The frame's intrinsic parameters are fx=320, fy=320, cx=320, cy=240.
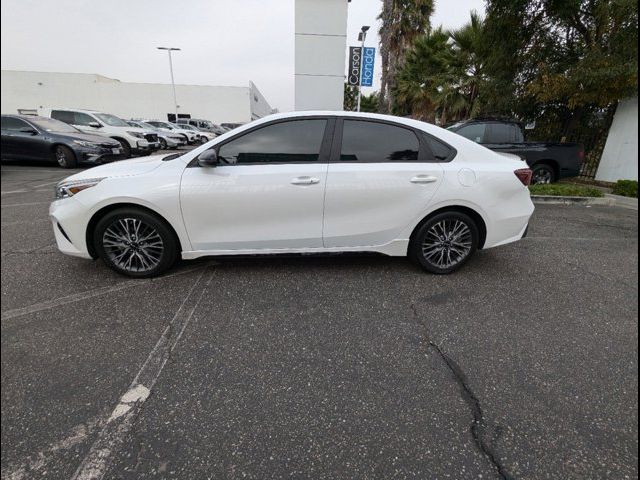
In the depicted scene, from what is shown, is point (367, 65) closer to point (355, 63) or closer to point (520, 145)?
point (355, 63)

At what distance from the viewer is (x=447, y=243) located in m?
3.26

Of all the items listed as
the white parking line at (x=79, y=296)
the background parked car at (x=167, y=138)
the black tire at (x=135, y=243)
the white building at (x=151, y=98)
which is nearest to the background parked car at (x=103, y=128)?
the background parked car at (x=167, y=138)

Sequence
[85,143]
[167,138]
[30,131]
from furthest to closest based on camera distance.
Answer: [167,138]
[85,143]
[30,131]

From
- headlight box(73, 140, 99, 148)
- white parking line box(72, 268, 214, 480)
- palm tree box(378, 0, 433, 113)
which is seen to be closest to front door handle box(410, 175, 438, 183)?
white parking line box(72, 268, 214, 480)

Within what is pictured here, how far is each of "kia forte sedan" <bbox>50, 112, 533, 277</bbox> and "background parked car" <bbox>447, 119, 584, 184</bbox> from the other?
4636 mm

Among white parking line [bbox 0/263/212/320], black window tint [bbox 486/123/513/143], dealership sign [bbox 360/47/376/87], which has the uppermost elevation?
dealership sign [bbox 360/47/376/87]

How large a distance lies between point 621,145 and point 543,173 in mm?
2655

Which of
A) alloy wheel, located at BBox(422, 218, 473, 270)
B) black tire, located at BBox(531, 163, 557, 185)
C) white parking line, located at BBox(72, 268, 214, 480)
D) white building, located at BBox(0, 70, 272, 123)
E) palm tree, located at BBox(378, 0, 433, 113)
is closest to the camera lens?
white parking line, located at BBox(72, 268, 214, 480)

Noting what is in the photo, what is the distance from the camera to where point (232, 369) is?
2.03 m

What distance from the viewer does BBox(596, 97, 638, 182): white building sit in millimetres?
7906

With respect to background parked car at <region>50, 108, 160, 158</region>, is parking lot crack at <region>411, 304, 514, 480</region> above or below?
below

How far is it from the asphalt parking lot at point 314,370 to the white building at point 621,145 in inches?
268

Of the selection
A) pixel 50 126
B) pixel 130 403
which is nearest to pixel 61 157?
pixel 50 126

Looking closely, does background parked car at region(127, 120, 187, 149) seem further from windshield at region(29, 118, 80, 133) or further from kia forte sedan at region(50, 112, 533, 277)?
kia forte sedan at region(50, 112, 533, 277)
